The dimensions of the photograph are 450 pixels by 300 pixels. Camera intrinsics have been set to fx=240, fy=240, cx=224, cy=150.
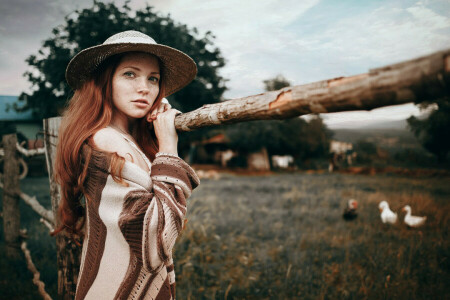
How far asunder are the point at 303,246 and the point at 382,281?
156cm

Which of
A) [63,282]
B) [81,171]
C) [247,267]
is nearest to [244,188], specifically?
[247,267]

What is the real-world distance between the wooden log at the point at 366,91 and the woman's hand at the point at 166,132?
53 cm

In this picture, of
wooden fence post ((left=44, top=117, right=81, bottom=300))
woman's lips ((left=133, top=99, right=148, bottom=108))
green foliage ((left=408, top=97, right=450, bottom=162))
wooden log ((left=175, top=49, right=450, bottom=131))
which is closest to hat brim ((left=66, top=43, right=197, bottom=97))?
Answer: woman's lips ((left=133, top=99, right=148, bottom=108))

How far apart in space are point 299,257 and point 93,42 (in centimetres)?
1104

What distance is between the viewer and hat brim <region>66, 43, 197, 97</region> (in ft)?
4.66

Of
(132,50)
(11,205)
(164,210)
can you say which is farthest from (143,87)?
(11,205)

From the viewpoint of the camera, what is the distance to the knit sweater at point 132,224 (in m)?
1.12

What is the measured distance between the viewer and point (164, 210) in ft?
3.68

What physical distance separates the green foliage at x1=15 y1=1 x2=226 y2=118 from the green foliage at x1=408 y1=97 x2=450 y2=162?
11.6 metres

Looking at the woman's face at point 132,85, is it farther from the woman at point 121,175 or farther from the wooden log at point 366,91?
the wooden log at point 366,91

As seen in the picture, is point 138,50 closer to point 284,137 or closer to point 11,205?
point 11,205

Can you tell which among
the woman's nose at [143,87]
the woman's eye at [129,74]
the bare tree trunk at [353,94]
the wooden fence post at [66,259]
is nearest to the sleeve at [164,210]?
the bare tree trunk at [353,94]

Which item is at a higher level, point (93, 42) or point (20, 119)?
point (93, 42)

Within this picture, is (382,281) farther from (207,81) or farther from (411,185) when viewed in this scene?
(207,81)
